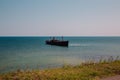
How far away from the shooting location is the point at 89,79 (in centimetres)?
1247

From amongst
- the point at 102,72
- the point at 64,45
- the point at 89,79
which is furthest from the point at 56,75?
the point at 64,45

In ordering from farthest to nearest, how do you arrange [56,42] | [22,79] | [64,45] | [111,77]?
[56,42] → [64,45] → [111,77] → [22,79]

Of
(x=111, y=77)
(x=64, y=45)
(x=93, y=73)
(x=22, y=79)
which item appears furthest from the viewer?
(x=64, y=45)

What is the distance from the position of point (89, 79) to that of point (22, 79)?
12.3 ft

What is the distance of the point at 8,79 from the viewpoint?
12.5 metres

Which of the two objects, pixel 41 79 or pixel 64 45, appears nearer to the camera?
pixel 41 79

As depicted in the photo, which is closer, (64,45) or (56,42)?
(64,45)

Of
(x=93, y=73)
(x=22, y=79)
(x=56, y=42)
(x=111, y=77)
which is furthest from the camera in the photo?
(x=56, y=42)

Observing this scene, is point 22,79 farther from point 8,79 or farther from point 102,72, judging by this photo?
point 102,72

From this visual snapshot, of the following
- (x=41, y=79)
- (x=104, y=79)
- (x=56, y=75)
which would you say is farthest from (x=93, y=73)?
(x=41, y=79)

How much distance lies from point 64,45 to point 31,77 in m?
80.7

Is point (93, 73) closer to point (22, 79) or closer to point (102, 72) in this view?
point (102, 72)

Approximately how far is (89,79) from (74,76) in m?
1.11

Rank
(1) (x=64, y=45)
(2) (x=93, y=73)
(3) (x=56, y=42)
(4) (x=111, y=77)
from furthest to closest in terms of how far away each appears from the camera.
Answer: (3) (x=56, y=42), (1) (x=64, y=45), (2) (x=93, y=73), (4) (x=111, y=77)
